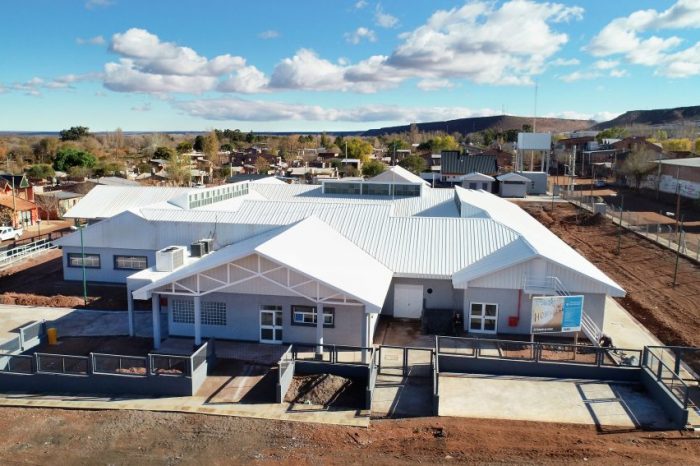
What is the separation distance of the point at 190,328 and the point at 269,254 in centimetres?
548

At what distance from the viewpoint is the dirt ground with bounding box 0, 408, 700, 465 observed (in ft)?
46.3

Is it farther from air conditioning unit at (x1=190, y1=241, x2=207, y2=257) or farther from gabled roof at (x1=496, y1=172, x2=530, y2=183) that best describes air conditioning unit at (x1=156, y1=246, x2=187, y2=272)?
gabled roof at (x1=496, y1=172, x2=530, y2=183)

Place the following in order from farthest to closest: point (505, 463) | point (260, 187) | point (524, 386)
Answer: point (260, 187), point (524, 386), point (505, 463)

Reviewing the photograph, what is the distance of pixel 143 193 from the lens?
132ft

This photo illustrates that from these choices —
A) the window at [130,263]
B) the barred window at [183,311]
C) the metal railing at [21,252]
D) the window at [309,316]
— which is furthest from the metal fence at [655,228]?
the metal railing at [21,252]

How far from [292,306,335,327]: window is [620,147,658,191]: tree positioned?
2388 inches

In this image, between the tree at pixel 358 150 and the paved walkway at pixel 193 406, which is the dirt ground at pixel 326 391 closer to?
the paved walkway at pixel 193 406

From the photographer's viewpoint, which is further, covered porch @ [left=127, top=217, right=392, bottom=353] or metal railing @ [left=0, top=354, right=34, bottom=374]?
covered porch @ [left=127, top=217, right=392, bottom=353]

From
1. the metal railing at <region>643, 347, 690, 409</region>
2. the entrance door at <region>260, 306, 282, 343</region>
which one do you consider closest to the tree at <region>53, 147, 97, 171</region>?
the entrance door at <region>260, 306, 282, 343</region>

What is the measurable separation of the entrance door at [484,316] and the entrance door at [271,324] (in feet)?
26.2

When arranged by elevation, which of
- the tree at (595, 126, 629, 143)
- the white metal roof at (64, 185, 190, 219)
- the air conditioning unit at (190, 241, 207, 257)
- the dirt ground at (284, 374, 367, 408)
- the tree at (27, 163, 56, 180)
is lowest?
the dirt ground at (284, 374, 367, 408)

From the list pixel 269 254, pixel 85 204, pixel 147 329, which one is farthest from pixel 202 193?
pixel 269 254

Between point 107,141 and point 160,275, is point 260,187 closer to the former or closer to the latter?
point 160,275

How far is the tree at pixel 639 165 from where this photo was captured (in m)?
67.7
